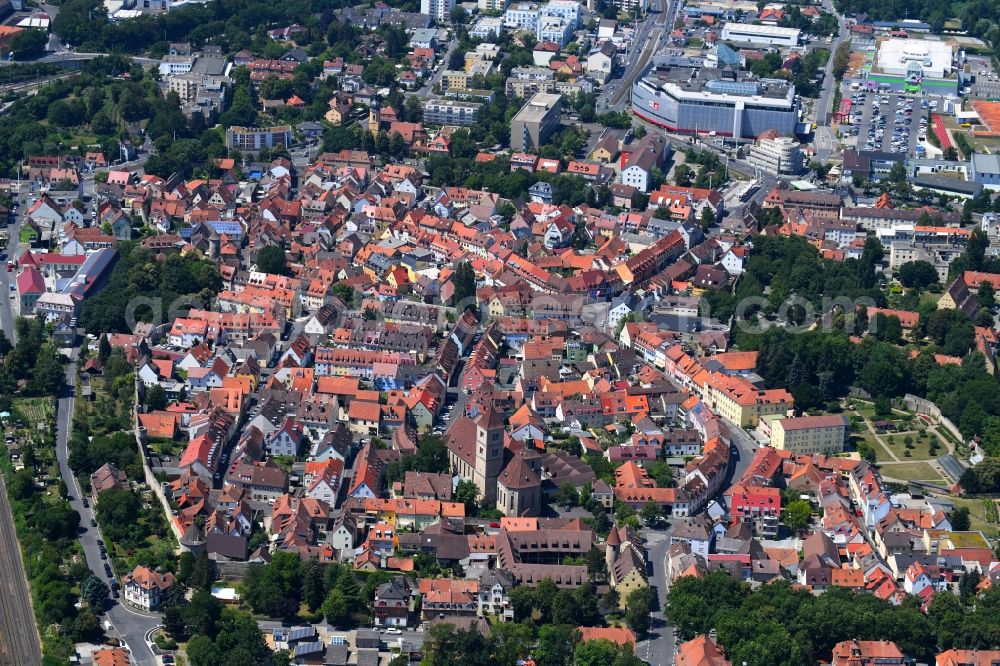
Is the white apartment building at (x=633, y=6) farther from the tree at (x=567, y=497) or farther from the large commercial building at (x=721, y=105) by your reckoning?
the tree at (x=567, y=497)

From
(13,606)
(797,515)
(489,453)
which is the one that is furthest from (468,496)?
(13,606)

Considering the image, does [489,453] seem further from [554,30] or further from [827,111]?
[554,30]

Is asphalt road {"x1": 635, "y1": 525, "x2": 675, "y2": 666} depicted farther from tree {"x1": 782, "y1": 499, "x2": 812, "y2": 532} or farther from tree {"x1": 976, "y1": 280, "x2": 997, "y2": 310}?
tree {"x1": 976, "y1": 280, "x2": 997, "y2": 310}

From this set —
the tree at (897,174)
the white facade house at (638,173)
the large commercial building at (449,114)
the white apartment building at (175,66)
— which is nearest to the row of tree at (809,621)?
the white facade house at (638,173)

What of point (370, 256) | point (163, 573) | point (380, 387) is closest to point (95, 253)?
point (370, 256)

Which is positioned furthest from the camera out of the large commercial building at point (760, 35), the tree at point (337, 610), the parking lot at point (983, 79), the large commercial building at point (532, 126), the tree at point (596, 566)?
the large commercial building at point (760, 35)

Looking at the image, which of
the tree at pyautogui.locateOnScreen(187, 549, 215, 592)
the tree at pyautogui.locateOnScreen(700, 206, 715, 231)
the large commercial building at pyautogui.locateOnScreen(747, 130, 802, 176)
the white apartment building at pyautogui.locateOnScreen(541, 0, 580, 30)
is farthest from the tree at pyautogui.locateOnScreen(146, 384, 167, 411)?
the white apartment building at pyautogui.locateOnScreen(541, 0, 580, 30)
